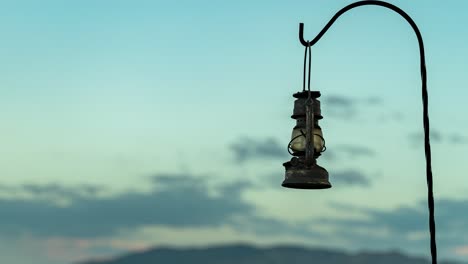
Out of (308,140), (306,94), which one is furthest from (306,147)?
(306,94)

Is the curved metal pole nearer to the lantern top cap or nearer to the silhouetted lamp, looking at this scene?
the silhouetted lamp

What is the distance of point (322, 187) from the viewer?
44.3ft

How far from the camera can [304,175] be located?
13328mm

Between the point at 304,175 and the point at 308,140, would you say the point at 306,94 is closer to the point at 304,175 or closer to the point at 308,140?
the point at 308,140

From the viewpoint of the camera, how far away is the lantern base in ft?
43.7

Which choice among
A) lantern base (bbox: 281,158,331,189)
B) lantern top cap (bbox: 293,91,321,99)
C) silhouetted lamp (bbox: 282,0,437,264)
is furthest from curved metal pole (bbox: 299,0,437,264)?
lantern base (bbox: 281,158,331,189)

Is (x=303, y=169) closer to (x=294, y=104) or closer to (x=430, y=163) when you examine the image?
(x=294, y=104)

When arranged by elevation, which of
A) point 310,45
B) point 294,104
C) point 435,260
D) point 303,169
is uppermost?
point 310,45

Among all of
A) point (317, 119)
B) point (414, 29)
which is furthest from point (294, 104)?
point (414, 29)

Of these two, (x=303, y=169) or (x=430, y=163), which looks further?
(x=430, y=163)

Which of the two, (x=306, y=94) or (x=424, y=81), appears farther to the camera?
(x=424, y=81)

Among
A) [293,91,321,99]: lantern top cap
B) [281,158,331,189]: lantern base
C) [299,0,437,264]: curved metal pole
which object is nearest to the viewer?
[281,158,331,189]: lantern base

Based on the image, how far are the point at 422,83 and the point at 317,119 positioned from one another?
1.91 metres

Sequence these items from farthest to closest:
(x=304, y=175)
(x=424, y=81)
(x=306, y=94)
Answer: (x=424, y=81) < (x=306, y=94) < (x=304, y=175)
